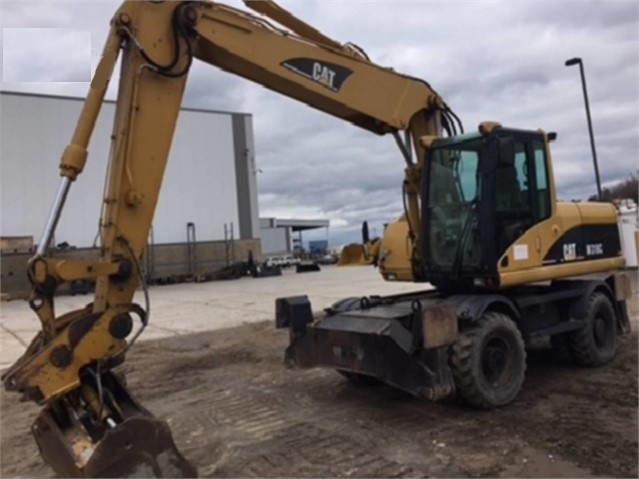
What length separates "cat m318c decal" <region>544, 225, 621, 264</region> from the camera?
254 inches

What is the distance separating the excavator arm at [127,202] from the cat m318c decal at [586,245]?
8.98 feet

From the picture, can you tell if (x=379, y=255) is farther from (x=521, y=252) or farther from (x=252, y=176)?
(x=252, y=176)

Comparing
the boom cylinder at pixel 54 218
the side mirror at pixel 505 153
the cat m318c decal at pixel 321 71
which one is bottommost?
the boom cylinder at pixel 54 218

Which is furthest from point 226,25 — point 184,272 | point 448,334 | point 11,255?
point 184,272

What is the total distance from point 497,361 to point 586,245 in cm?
220

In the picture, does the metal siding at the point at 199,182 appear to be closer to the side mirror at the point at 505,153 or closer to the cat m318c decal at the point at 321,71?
the cat m318c decal at the point at 321,71

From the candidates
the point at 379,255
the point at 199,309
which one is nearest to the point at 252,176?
the point at 199,309

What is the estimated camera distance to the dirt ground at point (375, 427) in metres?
4.29

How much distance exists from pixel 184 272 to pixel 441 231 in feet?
80.4

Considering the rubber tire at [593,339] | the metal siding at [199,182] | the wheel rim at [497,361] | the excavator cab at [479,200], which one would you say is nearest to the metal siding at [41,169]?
the metal siding at [199,182]

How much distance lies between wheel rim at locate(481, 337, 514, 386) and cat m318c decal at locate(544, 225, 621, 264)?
1.17 meters

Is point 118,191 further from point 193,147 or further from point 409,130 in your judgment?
point 193,147

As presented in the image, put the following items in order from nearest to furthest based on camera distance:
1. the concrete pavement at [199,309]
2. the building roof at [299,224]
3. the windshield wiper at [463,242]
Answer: the windshield wiper at [463,242] → the concrete pavement at [199,309] → the building roof at [299,224]

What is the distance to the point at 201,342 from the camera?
10367mm
